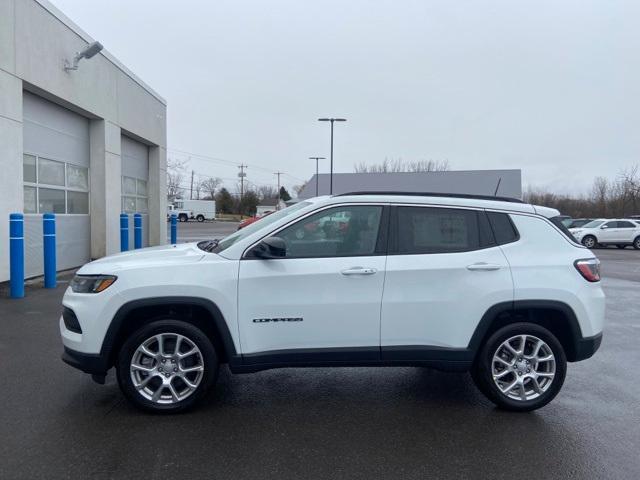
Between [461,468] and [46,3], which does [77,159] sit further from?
[461,468]

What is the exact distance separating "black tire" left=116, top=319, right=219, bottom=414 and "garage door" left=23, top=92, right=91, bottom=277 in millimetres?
8216

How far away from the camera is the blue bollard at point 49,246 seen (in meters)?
9.91

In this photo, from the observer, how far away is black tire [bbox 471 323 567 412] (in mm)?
4473

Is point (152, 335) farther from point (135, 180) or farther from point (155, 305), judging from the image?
point (135, 180)

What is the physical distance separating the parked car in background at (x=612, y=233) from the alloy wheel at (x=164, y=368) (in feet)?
87.5

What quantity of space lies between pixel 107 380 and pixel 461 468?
3.35m

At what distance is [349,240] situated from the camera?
178 inches

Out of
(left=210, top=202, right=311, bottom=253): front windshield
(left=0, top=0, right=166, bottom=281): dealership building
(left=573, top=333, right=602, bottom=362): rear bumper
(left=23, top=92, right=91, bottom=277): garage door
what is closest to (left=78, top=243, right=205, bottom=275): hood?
(left=210, top=202, right=311, bottom=253): front windshield

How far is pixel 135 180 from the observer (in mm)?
18797

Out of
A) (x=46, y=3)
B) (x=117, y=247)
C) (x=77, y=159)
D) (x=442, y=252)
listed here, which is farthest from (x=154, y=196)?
(x=442, y=252)

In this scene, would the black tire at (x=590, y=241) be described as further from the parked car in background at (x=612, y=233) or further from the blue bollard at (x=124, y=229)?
the blue bollard at (x=124, y=229)

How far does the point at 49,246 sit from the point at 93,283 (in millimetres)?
6576

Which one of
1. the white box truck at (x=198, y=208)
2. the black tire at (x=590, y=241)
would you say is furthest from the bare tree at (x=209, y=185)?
the black tire at (x=590, y=241)

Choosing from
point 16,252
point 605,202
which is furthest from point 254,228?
point 605,202
